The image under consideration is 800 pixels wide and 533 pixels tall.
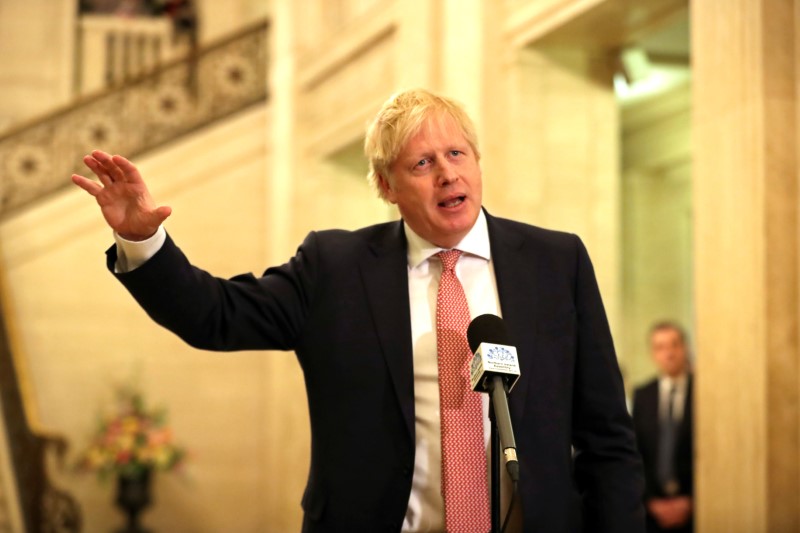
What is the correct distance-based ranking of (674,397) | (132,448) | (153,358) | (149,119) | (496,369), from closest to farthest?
1. (496,369)
2. (674,397)
3. (132,448)
4. (153,358)
5. (149,119)

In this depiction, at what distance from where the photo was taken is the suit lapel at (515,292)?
2328 mm

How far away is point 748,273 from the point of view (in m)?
4.44

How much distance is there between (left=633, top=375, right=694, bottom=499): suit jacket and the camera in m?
5.70

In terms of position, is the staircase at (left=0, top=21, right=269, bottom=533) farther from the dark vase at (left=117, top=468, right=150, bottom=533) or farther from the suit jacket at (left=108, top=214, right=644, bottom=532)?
the suit jacket at (left=108, top=214, right=644, bottom=532)

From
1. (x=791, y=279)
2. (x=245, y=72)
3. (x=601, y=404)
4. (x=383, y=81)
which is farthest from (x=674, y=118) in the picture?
(x=601, y=404)

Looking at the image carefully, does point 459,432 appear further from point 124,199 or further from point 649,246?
point 649,246

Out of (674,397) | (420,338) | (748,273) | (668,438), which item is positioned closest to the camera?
(420,338)

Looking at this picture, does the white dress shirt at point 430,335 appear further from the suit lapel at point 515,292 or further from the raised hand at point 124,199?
the raised hand at point 124,199

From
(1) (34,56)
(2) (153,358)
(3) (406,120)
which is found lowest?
(2) (153,358)

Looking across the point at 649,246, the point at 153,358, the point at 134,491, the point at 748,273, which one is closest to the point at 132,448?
the point at 134,491

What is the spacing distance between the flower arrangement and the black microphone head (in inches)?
286

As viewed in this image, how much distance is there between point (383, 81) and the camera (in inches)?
331

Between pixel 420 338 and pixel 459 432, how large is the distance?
0.76 ft

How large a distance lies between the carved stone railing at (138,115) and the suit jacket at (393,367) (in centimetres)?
838
